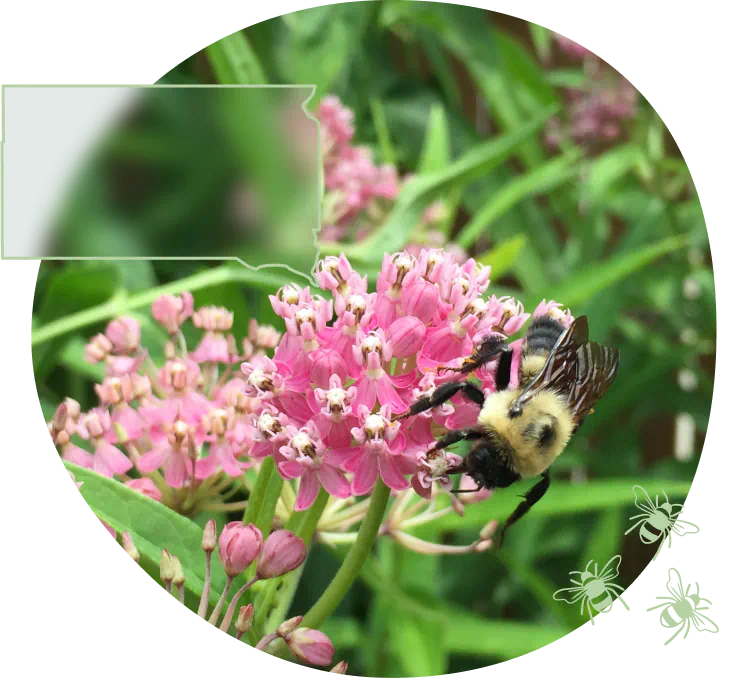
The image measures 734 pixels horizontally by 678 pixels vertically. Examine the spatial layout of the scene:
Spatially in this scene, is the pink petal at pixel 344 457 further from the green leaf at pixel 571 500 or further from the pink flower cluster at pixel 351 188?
the pink flower cluster at pixel 351 188

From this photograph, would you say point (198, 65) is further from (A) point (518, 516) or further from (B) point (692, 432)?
(B) point (692, 432)

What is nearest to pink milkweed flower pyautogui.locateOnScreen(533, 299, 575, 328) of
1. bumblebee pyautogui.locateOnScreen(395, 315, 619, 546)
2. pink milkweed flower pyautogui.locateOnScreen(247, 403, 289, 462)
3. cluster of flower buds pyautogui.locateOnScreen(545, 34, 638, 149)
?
bumblebee pyautogui.locateOnScreen(395, 315, 619, 546)

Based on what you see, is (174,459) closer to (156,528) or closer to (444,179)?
(156,528)

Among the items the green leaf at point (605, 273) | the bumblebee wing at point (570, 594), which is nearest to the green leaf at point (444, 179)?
the green leaf at point (605, 273)

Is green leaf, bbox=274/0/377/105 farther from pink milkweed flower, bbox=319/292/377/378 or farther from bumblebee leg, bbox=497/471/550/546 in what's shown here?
bumblebee leg, bbox=497/471/550/546

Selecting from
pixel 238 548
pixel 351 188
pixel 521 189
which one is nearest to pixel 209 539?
pixel 238 548

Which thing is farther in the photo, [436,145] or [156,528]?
[436,145]
